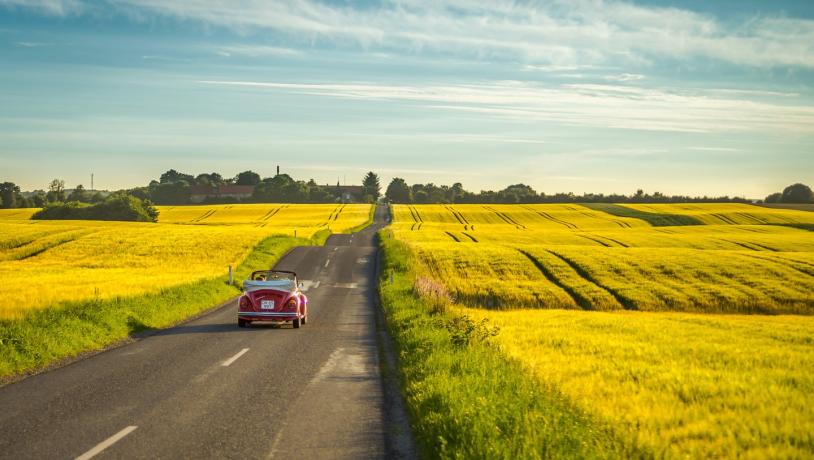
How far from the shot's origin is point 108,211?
98.1 meters

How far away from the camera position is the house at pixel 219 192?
18168 cm

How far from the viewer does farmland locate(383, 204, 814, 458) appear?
7402mm

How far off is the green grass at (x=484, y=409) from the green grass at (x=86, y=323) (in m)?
7.04

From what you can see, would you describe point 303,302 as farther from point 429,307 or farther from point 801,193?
point 801,193

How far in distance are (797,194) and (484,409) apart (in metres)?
180

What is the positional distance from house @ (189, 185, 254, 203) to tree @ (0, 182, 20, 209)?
158ft

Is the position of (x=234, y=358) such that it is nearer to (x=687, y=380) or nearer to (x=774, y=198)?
(x=687, y=380)

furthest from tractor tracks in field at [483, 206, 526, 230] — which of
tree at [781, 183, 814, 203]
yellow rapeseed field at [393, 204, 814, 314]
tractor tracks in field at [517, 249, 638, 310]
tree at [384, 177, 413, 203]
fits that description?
tree at [781, 183, 814, 203]

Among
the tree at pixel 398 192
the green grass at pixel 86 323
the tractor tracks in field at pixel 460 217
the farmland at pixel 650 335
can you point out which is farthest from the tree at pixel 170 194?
the green grass at pixel 86 323

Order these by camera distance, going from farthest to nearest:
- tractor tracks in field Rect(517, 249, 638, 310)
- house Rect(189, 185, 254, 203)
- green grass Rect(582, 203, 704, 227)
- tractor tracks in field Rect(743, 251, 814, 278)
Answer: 1. house Rect(189, 185, 254, 203)
2. green grass Rect(582, 203, 704, 227)
3. tractor tracks in field Rect(743, 251, 814, 278)
4. tractor tracks in field Rect(517, 249, 638, 310)

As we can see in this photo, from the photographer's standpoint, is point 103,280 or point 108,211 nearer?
point 103,280

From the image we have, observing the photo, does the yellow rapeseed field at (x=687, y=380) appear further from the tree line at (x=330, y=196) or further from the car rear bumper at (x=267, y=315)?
the tree line at (x=330, y=196)

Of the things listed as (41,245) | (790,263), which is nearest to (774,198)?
(790,263)

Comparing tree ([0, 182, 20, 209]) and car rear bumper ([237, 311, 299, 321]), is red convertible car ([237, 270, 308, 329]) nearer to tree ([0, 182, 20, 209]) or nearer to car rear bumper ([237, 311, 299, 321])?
car rear bumper ([237, 311, 299, 321])
